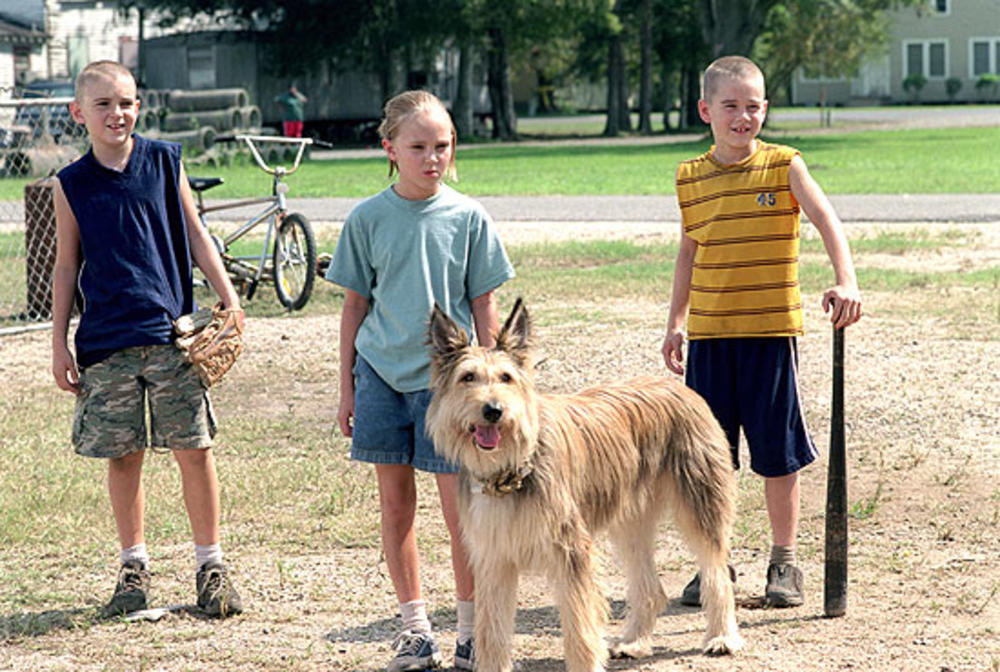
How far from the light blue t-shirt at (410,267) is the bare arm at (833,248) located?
126 cm

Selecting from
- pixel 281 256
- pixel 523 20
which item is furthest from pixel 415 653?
pixel 523 20

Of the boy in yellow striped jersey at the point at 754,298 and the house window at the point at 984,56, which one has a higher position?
the house window at the point at 984,56

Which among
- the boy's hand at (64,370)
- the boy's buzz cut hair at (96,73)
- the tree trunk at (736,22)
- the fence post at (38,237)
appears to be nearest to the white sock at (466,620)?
the boy's hand at (64,370)

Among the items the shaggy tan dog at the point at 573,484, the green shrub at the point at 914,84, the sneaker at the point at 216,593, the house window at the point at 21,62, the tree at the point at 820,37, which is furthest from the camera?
the green shrub at the point at 914,84

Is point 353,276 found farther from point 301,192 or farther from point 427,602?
point 301,192

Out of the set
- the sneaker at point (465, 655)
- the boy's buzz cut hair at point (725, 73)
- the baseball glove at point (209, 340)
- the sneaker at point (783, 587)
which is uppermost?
the boy's buzz cut hair at point (725, 73)

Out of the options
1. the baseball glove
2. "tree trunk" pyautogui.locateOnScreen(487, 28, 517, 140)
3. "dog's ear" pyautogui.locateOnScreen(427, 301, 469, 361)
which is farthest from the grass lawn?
"dog's ear" pyautogui.locateOnScreen(427, 301, 469, 361)

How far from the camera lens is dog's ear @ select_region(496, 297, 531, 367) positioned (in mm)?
4504

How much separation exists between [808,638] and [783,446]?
78 centimetres

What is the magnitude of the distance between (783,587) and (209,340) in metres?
2.49

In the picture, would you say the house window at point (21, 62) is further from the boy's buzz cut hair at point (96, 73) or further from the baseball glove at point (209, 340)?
the baseball glove at point (209, 340)

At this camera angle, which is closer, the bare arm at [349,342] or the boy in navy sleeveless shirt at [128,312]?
the bare arm at [349,342]

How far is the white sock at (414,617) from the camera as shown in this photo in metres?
5.11

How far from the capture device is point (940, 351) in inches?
420
